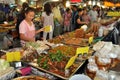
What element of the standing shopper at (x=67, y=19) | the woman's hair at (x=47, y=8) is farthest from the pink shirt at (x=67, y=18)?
the woman's hair at (x=47, y=8)

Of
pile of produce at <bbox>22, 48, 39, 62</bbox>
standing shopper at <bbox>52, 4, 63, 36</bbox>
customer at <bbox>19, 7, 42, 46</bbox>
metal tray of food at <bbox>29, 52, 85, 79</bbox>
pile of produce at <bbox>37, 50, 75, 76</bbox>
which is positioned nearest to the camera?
metal tray of food at <bbox>29, 52, 85, 79</bbox>

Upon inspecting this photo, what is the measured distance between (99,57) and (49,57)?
0.74 metres

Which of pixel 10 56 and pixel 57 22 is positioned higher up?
pixel 10 56

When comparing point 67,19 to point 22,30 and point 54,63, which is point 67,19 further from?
point 54,63

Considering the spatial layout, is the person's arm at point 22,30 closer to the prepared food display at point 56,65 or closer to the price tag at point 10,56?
the prepared food display at point 56,65

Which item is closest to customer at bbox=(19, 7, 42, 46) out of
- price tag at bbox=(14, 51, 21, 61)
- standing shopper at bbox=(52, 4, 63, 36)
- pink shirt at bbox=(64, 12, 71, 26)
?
price tag at bbox=(14, 51, 21, 61)

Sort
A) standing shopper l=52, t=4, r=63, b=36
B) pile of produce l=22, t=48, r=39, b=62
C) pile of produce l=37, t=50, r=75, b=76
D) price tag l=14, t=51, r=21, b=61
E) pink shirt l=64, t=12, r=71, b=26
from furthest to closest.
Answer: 1. pink shirt l=64, t=12, r=71, b=26
2. standing shopper l=52, t=4, r=63, b=36
3. pile of produce l=22, t=48, r=39, b=62
4. price tag l=14, t=51, r=21, b=61
5. pile of produce l=37, t=50, r=75, b=76

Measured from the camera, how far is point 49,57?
9.56 ft

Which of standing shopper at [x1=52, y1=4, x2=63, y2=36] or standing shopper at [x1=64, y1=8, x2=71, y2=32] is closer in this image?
standing shopper at [x1=52, y1=4, x2=63, y2=36]

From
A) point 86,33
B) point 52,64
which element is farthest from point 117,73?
point 86,33

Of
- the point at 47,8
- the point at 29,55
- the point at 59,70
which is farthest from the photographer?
the point at 47,8

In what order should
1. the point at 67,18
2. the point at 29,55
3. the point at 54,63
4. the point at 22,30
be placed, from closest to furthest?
1. the point at 54,63
2. the point at 29,55
3. the point at 22,30
4. the point at 67,18

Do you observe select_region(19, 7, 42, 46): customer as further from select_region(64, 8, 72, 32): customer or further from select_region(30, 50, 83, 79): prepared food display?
select_region(64, 8, 72, 32): customer

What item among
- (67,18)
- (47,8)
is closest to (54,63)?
(47,8)
